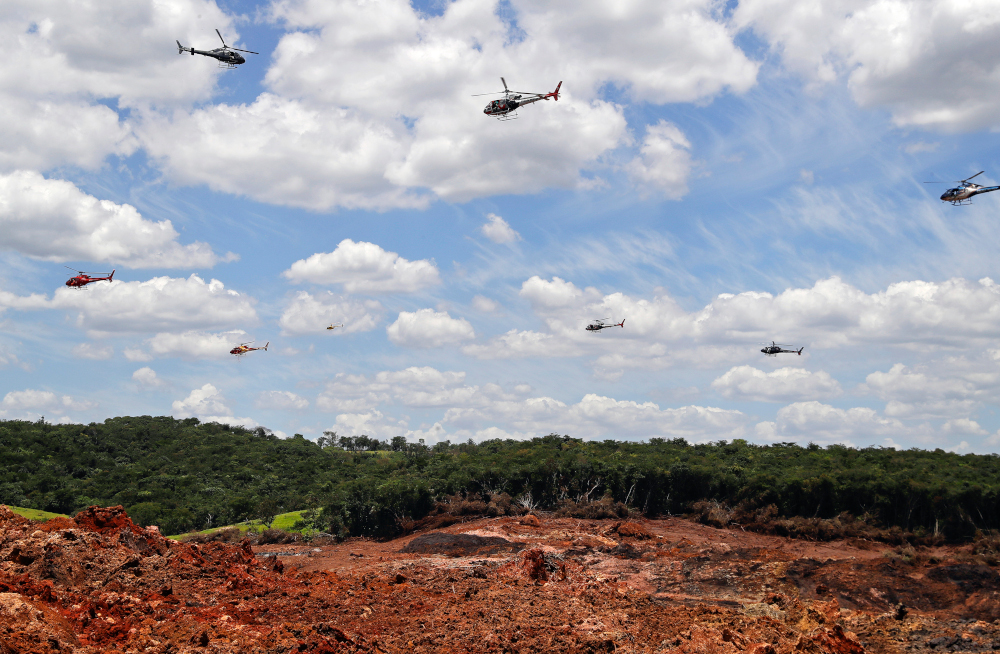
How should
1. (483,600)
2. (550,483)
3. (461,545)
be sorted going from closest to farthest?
(483,600) → (461,545) → (550,483)

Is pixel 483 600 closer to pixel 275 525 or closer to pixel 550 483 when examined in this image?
pixel 550 483

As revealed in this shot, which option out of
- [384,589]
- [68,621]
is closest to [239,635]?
[68,621]

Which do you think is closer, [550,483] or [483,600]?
[483,600]

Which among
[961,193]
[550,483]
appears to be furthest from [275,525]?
[961,193]

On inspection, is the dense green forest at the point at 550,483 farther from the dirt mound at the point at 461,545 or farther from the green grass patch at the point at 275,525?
the dirt mound at the point at 461,545

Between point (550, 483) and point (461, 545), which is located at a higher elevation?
point (550, 483)

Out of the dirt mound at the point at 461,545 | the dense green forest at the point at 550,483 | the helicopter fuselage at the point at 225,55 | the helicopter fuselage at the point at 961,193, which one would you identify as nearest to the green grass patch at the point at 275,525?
the dense green forest at the point at 550,483

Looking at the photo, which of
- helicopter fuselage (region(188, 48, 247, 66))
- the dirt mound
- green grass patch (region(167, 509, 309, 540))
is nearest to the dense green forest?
green grass patch (region(167, 509, 309, 540))
